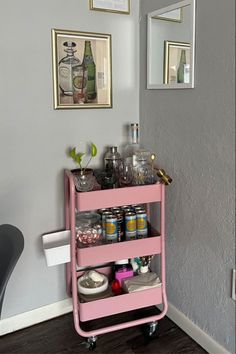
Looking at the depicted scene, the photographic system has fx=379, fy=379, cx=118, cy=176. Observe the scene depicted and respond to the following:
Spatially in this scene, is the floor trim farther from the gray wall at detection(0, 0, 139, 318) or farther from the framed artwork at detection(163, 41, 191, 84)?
the framed artwork at detection(163, 41, 191, 84)

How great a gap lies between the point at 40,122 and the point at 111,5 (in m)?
0.69

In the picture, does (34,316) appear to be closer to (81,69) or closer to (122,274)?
(122,274)

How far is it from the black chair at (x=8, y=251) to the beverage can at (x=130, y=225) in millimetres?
620

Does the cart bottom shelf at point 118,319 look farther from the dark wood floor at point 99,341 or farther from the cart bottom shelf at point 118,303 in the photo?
the cart bottom shelf at point 118,303

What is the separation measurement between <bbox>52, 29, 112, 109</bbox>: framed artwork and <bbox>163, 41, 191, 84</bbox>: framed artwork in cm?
30

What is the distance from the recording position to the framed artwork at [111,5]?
6.11ft

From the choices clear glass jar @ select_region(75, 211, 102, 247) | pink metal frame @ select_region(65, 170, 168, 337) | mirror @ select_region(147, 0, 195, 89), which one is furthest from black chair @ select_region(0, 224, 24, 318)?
mirror @ select_region(147, 0, 195, 89)

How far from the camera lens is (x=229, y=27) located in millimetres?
1455

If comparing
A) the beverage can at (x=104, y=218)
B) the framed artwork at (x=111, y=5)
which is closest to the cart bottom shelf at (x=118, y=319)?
the beverage can at (x=104, y=218)

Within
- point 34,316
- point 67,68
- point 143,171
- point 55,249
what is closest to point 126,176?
point 143,171

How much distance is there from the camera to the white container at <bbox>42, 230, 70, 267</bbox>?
5.91 feet

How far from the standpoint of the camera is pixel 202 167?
1675 mm

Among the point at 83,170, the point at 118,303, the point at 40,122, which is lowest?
the point at 118,303

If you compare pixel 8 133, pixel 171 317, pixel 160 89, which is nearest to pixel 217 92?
pixel 160 89
